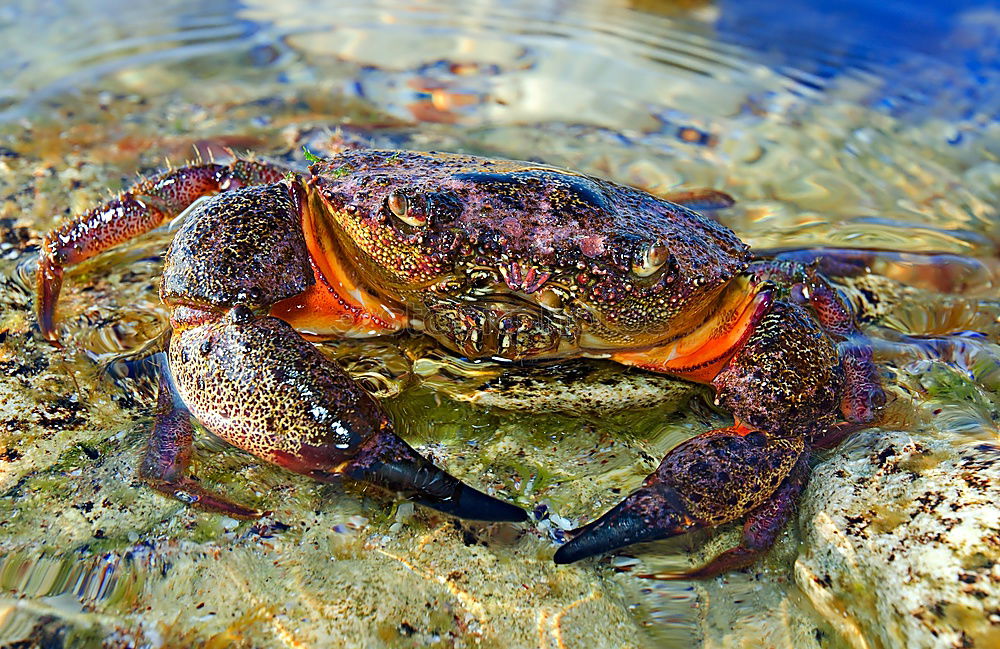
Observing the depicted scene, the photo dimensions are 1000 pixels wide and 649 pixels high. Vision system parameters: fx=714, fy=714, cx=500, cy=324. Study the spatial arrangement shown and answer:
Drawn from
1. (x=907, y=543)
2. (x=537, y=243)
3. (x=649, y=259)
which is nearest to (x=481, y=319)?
(x=537, y=243)

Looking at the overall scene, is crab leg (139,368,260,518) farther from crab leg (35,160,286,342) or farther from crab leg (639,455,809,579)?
crab leg (639,455,809,579)

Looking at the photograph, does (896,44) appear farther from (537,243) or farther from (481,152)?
(537,243)

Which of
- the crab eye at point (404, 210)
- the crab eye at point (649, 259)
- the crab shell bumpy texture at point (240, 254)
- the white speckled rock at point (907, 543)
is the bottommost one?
the white speckled rock at point (907, 543)

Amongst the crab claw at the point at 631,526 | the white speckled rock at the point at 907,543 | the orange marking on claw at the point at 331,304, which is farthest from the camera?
the orange marking on claw at the point at 331,304

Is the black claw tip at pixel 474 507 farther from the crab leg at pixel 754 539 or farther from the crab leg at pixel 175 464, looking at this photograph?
the crab leg at pixel 175 464

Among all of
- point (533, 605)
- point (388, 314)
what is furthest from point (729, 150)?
point (533, 605)

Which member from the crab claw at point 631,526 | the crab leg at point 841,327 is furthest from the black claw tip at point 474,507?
the crab leg at point 841,327

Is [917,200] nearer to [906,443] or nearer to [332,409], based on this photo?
[906,443]
